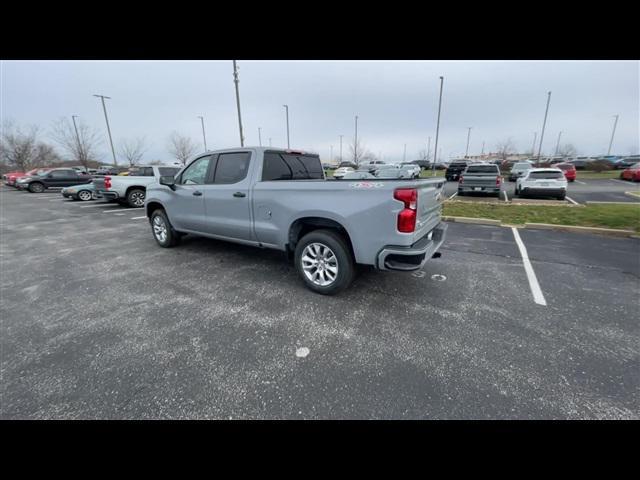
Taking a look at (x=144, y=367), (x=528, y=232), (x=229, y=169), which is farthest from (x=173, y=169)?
(x=528, y=232)

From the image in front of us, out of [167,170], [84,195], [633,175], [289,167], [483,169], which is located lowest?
[84,195]

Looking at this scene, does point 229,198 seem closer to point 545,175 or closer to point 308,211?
point 308,211

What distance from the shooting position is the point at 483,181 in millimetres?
12711

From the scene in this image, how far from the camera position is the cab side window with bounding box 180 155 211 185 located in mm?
4871

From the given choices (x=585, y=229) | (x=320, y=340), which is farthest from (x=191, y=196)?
(x=585, y=229)

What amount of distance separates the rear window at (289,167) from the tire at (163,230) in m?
2.89

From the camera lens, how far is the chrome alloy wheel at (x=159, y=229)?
5875mm

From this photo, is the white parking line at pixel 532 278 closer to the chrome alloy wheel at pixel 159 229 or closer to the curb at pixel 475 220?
the curb at pixel 475 220

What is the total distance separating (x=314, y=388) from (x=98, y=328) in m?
2.62

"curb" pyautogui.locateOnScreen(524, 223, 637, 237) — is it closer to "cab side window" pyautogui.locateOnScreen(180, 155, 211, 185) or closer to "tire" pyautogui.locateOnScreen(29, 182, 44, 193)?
"cab side window" pyautogui.locateOnScreen(180, 155, 211, 185)

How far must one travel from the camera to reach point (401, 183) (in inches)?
118

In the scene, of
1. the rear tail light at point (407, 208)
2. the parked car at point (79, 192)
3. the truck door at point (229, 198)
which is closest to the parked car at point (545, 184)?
the rear tail light at point (407, 208)

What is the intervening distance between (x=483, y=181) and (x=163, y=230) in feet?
43.9
